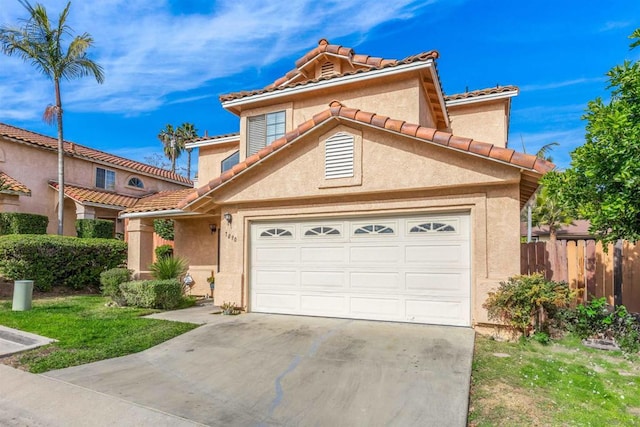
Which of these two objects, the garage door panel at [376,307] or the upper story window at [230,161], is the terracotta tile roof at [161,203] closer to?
the upper story window at [230,161]

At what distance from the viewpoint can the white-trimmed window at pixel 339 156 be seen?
9039 millimetres

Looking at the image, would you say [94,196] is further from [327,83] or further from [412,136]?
[412,136]

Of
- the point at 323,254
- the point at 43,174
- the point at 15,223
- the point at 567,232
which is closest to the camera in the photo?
the point at 323,254

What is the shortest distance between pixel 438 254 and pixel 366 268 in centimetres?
170

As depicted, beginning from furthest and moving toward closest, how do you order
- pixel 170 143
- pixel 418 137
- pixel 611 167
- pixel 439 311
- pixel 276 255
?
pixel 170 143, pixel 276 255, pixel 439 311, pixel 418 137, pixel 611 167

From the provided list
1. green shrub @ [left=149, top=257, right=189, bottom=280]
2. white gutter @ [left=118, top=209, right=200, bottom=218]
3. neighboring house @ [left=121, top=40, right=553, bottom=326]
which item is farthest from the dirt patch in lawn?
neighboring house @ [left=121, top=40, right=553, bottom=326]

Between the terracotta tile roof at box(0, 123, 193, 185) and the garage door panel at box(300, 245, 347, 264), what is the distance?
18.6m

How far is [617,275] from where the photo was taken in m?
8.51

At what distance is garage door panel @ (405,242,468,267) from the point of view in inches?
321

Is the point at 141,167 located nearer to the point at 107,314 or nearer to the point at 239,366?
the point at 107,314

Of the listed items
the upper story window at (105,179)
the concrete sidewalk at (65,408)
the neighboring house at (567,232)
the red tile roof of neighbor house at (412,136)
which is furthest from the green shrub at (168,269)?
the neighboring house at (567,232)

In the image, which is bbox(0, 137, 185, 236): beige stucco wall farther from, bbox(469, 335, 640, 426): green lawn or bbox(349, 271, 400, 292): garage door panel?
bbox(469, 335, 640, 426): green lawn

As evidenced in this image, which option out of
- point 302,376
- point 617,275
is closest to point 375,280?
point 302,376

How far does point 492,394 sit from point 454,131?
448 inches
